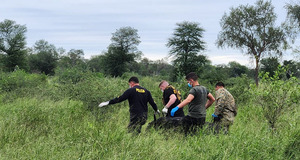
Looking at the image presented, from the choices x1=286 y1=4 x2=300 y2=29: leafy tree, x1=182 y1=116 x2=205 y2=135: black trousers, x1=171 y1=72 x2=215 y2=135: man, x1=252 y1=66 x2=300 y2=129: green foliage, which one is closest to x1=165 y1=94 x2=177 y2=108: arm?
x1=171 y1=72 x2=215 y2=135: man

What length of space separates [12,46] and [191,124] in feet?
187

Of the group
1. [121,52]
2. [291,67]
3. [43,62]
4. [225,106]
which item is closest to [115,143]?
[225,106]

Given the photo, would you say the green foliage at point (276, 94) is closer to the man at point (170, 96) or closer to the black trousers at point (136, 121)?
the man at point (170, 96)

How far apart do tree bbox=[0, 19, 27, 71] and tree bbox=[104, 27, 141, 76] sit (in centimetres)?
1797

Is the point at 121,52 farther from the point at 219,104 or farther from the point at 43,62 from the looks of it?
the point at 219,104

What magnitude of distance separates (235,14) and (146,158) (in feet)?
105

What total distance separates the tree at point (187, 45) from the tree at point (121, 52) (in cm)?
1855

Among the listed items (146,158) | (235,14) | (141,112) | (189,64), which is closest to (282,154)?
(146,158)

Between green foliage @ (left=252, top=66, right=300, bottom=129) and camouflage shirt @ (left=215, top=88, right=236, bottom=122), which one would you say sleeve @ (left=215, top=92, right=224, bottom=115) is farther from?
green foliage @ (left=252, top=66, right=300, bottom=129)

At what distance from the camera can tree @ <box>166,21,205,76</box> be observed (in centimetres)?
4316

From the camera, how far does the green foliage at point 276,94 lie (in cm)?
634

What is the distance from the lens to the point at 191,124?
577cm

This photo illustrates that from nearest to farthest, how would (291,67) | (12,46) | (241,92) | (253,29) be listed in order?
(291,67) → (241,92) → (253,29) → (12,46)

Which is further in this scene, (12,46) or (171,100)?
(12,46)
